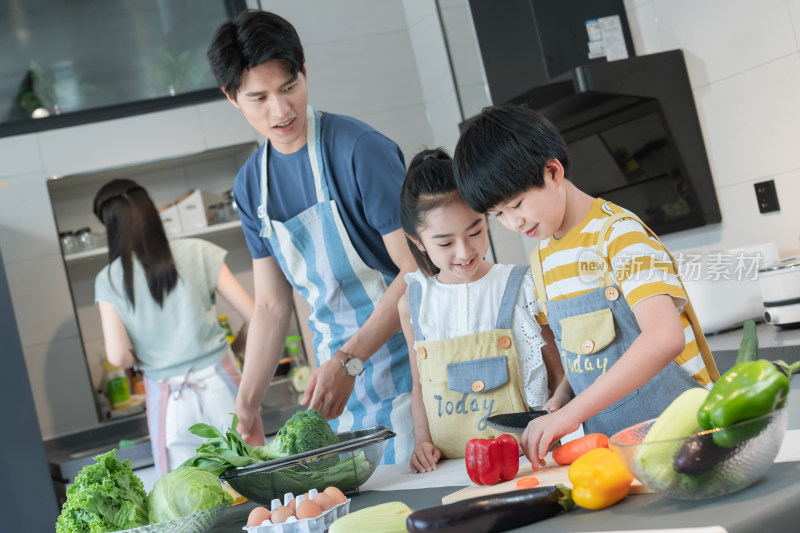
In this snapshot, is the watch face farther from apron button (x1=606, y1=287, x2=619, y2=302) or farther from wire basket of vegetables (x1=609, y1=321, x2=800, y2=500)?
wire basket of vegetables (x1=609, y1=321, x2=800, y2=500)

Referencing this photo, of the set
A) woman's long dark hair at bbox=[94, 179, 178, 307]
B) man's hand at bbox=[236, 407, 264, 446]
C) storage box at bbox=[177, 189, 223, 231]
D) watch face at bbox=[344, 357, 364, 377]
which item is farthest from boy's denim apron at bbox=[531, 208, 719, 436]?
storage box at bbox=[177, 189, 223, 231]

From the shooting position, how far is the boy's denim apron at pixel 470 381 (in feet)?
4.65

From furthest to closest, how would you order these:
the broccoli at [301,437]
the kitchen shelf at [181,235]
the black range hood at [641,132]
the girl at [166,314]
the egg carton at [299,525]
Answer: the kitchen shelf at [181,235] → the girl at [166,314] → the black range hood at [641,132] → the broccoli at [301,437] → the egg carton at [299,525]

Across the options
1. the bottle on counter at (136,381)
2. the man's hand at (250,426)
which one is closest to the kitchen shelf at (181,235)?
the bottle on counter at (136,381)

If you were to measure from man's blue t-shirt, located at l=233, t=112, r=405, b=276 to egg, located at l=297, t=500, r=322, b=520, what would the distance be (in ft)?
2.33

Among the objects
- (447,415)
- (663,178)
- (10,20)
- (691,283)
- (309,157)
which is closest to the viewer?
(447,415)

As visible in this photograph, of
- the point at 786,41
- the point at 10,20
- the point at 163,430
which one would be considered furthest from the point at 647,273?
the point at 10,20

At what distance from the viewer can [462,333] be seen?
1.51 m

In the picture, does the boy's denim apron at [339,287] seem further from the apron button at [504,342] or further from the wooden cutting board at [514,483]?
the wooden cutting board at [514,483]

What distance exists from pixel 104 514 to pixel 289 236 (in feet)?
2.40

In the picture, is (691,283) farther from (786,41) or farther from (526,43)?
(526,43)

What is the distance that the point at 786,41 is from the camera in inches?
81.7

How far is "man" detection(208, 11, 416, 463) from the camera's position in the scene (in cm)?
150

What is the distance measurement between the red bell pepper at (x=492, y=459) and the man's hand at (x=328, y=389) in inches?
17.7
